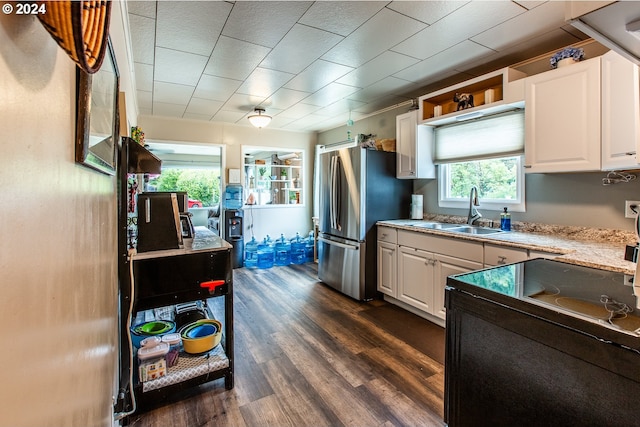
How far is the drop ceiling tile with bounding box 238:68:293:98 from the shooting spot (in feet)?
9.87

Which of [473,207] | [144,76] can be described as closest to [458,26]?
[473,207]

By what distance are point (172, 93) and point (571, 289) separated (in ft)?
13.2

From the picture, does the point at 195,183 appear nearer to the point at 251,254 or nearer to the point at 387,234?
the point at 251,254

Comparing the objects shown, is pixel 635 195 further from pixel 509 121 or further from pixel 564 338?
pixel 564 338

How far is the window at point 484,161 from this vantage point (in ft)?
8.91

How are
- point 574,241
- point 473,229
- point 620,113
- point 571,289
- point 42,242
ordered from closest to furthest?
1. point 42,242
2. point 571,289
3. point 620,113
4. point 574,241
5. point 473,229

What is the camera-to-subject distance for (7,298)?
1.42 feet

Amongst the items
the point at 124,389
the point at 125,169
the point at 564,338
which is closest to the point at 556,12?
the point at 564,338

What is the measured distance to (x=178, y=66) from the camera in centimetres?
286

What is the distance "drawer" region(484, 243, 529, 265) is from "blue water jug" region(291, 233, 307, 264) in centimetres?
338

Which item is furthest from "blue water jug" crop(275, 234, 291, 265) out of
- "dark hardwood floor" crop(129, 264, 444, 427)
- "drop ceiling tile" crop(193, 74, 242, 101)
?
"drop ceiling tile" crop(193, 74, 242, 101)

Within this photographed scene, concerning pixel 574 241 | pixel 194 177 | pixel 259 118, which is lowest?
pixel 574 241

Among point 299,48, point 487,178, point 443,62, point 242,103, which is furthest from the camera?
point 242,103

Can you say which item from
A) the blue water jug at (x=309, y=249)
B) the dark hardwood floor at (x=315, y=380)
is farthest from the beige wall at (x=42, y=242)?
the blue water jug at (x=309, y=249)
